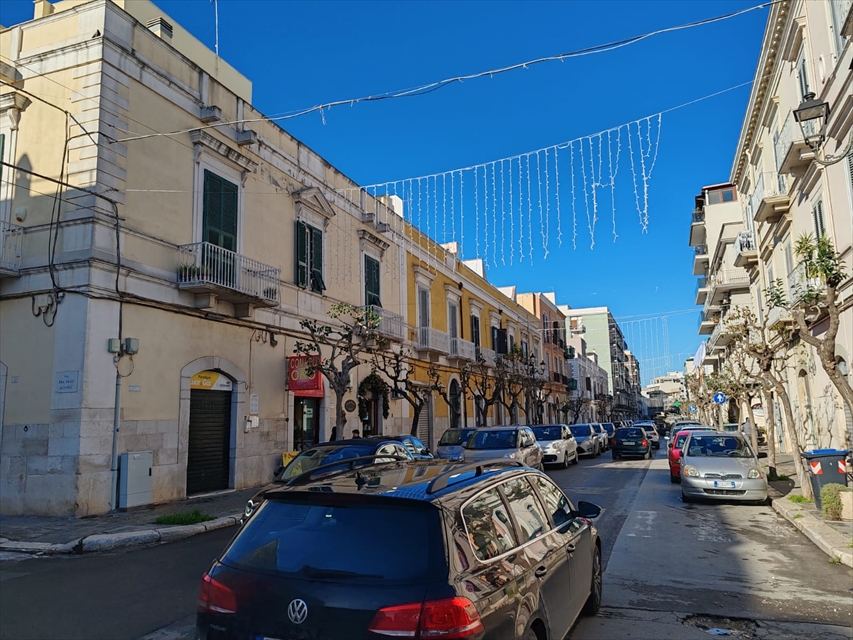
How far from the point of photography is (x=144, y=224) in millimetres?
13789

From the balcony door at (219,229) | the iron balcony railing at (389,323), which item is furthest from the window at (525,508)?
the iron balcony railing at (389,323)

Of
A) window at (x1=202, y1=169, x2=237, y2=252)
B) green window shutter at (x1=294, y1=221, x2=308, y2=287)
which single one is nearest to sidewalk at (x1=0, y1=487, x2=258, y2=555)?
window at (x1=202, y1=169, x2=237, y2=252)

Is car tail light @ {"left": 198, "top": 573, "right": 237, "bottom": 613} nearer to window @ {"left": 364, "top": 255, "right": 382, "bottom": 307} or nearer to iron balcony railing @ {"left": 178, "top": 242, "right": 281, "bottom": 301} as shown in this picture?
iron balcony railing @ {"left": 178, "top": 242, "right": 281, "bottom": 301}

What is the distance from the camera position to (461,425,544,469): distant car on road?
1722 centimetres

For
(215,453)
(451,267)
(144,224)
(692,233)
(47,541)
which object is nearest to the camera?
(47,541)

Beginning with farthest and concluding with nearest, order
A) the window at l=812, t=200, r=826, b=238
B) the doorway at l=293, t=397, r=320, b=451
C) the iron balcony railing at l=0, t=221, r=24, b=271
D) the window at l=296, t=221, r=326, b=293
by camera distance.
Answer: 1. the window at l=296, t=221, r=326, b=293
2. the doorway at l=293, t=397, r=320, b=451
3. the window at l=812, t=200, r=826, b=238
4. the iron balcony railing at l=0, t=221, r=24, b=271

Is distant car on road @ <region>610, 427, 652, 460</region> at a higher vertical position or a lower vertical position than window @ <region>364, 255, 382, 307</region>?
lower

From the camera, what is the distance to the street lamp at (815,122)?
1144 cm

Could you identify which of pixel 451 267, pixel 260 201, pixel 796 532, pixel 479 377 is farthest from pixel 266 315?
pixel 479 377

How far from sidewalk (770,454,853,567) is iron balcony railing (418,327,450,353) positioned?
50.9 feet

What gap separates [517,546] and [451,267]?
29283 millimetres

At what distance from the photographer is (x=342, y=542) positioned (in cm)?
331

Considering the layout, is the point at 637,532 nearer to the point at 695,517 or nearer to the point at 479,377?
the point at 695,517

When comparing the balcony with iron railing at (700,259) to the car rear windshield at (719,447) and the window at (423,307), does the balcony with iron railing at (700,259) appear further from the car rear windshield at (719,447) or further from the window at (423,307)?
the car rear windshield at (719,447)
